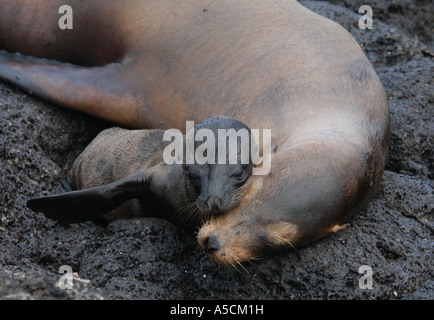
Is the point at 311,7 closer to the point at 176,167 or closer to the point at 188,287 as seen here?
the point at 176,167

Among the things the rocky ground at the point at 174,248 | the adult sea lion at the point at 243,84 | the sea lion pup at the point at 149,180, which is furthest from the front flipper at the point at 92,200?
the adult sea lion at the point at 243,84

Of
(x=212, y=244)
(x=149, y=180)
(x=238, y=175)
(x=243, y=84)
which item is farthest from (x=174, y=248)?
(x=243, y=84)

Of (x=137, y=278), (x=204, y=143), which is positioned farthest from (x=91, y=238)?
(x=204, y=143)

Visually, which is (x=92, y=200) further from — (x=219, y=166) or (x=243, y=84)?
(x=243, y=84)

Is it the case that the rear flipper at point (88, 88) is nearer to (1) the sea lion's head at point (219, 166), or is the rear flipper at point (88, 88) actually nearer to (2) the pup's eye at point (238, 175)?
(1) the sea lion's head at point (219, 166)

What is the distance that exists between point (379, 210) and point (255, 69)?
1394 millimetres

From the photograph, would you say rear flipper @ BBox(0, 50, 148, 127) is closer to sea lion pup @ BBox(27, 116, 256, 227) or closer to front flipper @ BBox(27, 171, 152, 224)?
sea lion pup @ BBox(27, 116, 256, 227)

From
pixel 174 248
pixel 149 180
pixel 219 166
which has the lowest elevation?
pixel 174 248

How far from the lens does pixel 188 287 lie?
4484 mm

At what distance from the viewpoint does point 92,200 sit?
4879 millimetres

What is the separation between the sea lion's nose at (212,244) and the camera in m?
4.09

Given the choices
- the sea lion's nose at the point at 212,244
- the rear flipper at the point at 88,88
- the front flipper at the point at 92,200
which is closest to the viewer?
the sea lion's nose at the point at 212,244

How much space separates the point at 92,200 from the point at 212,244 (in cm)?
113

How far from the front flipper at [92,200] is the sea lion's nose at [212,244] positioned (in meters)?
0.90
